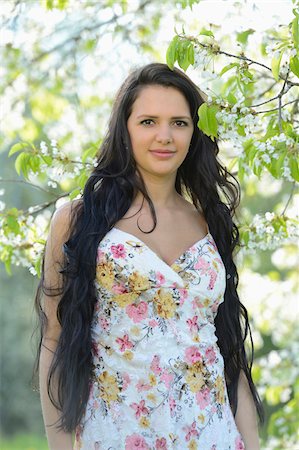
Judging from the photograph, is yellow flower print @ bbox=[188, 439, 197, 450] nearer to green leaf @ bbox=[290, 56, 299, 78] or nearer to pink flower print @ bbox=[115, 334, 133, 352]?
pink flower print @ bbox=[115, 334, 133, 352]

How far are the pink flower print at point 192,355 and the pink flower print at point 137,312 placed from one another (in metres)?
0.14

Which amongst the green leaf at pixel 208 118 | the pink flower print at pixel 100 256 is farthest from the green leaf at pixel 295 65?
the pink flower print at pixel 100 256

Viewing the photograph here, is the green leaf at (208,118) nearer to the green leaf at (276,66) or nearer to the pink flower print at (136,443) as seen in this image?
the green leaf at (276,66)

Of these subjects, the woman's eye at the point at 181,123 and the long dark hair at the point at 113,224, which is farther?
the woman's eye at the point at 181,123

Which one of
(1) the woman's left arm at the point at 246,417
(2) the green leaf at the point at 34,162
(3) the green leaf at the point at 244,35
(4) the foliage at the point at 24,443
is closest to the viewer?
(1) the woman's left arm at the point at 246,417

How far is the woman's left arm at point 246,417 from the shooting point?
2.54m

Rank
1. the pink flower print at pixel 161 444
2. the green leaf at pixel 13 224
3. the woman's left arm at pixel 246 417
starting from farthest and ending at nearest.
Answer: the green leaf at pixel 13 224 → the woman's left arm at pixel 246 417 → the pink flower print at pixel 161 444

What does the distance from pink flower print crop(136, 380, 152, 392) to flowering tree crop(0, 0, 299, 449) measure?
57 centimetres

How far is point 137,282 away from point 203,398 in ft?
1.08

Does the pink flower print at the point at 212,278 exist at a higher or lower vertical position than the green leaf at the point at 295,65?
lower

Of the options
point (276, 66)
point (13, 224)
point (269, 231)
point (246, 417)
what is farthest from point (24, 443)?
point (276, 66)

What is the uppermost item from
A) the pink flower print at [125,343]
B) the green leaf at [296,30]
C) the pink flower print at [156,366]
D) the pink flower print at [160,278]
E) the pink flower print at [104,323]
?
the green leaf at [296,30]

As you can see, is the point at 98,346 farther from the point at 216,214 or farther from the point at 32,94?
the point at 32,94

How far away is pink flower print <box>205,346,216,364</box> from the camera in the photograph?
2412 mm
